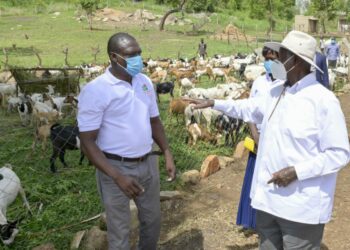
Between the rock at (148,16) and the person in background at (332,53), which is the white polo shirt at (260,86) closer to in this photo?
the person in background at (332,53)

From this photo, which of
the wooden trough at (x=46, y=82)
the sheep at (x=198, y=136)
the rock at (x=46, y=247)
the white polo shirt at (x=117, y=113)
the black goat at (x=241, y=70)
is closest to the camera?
the white polo shirt at (x=117, y=113)

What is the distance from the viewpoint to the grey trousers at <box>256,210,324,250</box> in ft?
9.07

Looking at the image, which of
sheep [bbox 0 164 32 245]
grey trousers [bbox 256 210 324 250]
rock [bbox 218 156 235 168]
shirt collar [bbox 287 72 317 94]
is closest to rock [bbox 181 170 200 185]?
rock [bbox 218 156 235 168]

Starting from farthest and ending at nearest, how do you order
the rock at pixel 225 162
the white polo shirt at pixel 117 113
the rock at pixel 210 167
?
1. the rock at pixel 225 162
2. the rock at pixel 210 167
3. the white polo shirt at pixel 117 113

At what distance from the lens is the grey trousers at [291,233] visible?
2.76 meters

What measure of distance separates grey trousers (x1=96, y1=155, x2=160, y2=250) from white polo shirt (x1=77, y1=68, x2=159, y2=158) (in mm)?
126

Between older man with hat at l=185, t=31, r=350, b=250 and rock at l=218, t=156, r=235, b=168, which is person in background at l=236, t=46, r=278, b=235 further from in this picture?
rock at l=218, t=156, r=235, b=168

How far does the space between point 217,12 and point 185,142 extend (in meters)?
44.6

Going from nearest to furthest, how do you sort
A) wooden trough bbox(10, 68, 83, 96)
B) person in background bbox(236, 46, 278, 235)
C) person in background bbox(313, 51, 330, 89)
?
1. person in background bbox(313, 51, 330, 89)
2. person in background bbox(236, 46, 278, 235)
3. wooden trough bbox(10, 68, 83, 96)

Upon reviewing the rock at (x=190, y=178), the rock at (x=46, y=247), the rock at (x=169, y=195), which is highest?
the rock at (x=46, y=247)

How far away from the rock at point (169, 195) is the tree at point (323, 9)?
3743 cm

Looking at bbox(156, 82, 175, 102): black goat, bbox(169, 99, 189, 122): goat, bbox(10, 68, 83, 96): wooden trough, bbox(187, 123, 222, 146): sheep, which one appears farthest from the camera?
bbox(156, 82, 175, 102): black goat

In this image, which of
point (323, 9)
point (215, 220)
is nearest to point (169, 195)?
point (215, 220)

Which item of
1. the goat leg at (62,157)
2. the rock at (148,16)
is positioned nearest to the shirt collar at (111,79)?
the goat leg at (62,157)
